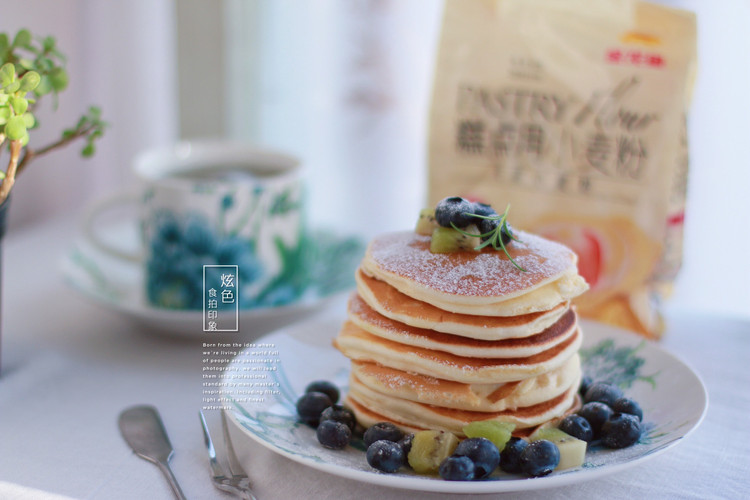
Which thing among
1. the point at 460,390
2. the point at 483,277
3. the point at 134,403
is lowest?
the point at 134,403

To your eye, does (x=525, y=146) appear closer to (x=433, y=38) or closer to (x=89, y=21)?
(x=433, y=38)

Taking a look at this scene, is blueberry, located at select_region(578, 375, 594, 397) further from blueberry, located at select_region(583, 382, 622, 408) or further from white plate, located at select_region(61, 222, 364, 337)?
white plate, located at select_region(61, 222, 364, 337)

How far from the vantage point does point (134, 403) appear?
99cm

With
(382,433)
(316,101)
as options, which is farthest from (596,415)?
A: (316,101)

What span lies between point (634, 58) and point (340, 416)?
0.76 metres

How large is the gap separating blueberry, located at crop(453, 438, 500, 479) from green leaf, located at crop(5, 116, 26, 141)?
0.56 m

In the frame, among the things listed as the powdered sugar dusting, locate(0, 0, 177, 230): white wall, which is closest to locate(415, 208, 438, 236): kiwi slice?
the powdered sugar dusting

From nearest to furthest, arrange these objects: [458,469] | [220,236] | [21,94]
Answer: [458,469] < [21,94] < [220,236]

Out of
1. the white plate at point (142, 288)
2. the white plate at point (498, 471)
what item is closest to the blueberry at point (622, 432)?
the white plate at point (498, 471)

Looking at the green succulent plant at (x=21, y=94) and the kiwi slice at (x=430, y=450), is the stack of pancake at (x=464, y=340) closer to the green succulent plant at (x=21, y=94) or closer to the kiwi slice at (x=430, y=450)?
the kiwi slice at (x=430, y=450)

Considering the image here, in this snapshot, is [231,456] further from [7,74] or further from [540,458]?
[7,74]

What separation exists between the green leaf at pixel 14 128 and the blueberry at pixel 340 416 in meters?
0.45

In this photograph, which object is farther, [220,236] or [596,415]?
[220,236]

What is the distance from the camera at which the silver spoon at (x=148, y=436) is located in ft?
2.70
